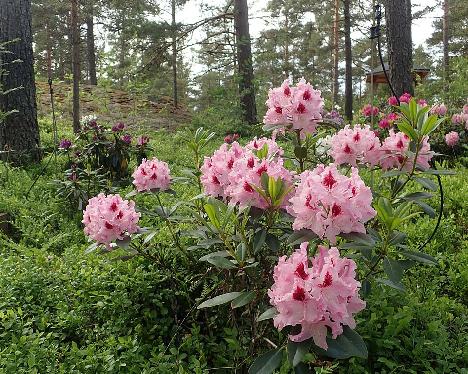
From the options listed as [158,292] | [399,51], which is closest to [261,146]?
[158,292]

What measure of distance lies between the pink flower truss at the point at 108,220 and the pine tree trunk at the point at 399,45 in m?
6.13

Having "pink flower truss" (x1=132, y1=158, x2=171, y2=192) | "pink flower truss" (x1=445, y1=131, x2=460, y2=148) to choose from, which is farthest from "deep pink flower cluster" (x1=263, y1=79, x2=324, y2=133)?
"pink flower truss" (x1=445, y1=131, x2=460, y2=148)

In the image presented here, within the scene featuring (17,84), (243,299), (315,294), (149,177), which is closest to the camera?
(315,294)

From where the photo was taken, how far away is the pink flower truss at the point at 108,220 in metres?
2.13

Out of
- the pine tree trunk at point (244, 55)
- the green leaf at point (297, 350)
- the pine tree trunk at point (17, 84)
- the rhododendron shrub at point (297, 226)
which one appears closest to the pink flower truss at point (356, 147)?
the rhododendron shrub at point (297, 226)

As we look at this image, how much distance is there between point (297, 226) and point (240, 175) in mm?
372

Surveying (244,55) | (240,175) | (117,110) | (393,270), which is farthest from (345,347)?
(117,110)

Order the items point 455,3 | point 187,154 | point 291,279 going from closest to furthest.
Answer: point 291,279, point 187,154, point 455,3

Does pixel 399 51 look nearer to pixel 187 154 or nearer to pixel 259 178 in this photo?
pixel 187 154

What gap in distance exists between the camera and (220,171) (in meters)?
1.94

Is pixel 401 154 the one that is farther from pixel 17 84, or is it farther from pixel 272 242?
pixel 17 84

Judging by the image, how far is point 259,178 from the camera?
5.46 feet

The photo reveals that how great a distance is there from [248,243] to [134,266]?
1265 mm

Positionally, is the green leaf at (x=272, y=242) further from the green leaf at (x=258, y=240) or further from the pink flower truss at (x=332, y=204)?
the pink flower truss at (x=332, y=204)
